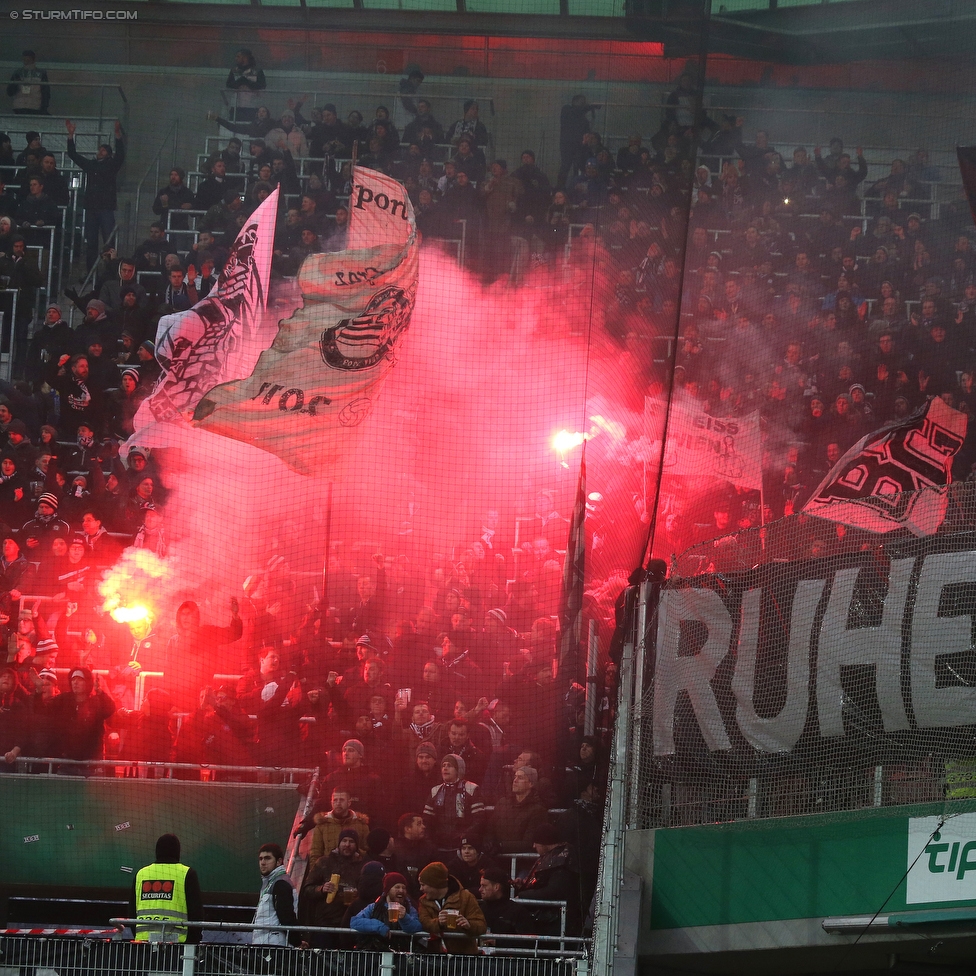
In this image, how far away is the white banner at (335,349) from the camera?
9.97 meters

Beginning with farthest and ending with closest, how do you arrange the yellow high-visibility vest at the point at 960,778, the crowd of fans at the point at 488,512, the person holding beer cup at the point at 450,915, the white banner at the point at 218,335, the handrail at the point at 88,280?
the handrail at the point at 88,280
the white banner at the point at 218,335
the crowd of fans at the point at 488,512
the yellow high-visibility vest at the point at 960,778
the person holding beer cup at the point at 450,915

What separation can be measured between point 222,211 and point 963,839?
817 cm

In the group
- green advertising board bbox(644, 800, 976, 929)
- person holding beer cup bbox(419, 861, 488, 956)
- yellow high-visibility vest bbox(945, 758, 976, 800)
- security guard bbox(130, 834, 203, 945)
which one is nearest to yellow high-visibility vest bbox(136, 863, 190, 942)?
security guard bbox(130, 834, 203, 945)

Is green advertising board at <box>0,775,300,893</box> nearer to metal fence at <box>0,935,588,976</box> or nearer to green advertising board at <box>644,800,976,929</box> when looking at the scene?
metal fence at <box>0,935,588,976</box>

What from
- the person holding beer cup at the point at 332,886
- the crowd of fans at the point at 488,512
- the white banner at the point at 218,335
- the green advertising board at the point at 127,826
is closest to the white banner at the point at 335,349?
the white banner at the point at 218,335

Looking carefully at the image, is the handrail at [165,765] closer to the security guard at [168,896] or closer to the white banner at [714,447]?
the security guard at [168,896]

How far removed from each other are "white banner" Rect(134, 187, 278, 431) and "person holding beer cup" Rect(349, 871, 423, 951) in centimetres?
490

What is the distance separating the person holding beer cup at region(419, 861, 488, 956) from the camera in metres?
6.34

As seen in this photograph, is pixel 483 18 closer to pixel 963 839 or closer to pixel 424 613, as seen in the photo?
pixel 424 613

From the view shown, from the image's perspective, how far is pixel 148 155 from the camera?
44.2 ft

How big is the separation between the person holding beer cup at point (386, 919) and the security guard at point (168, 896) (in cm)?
73

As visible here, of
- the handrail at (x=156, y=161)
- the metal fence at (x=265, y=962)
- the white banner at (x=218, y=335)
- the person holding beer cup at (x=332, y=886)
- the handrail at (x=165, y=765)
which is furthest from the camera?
the handrail at (x=156, y=161)

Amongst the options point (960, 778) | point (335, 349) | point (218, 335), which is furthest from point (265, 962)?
point (218, 335)

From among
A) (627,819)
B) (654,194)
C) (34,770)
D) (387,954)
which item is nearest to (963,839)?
(627,819)
